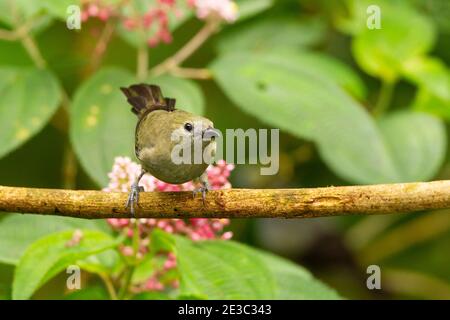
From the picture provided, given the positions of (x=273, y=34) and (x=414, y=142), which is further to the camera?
(x=273, y=34)

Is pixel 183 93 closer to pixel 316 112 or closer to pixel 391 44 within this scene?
pixel 316 112

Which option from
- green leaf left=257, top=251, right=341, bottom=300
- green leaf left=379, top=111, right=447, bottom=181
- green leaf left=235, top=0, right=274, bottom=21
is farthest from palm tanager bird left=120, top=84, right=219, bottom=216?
green leaf left=379, top=111, right=447, bottom=181

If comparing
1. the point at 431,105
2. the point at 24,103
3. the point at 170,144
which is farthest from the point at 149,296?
the point at 431,105

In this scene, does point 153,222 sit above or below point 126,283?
above

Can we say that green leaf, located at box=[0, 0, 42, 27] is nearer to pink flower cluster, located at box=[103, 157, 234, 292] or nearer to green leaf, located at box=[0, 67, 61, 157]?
green leaf, located at box=[0, 67, 61, 157]
